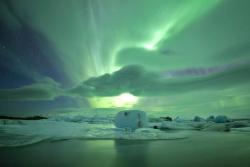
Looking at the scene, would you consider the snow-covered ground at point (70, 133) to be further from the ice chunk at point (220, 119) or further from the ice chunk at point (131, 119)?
the ice chunk at point (220, 119)

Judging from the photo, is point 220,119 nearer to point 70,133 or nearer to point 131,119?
point 131,119

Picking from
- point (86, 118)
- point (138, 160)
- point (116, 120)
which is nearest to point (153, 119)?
point (86, 118)

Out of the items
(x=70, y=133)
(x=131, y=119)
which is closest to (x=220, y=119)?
(x=131, y=119)

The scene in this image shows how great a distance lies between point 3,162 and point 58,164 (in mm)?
1036

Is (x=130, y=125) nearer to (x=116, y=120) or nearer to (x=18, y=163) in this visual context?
(x=116, y=120)

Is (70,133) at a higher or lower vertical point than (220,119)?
lower

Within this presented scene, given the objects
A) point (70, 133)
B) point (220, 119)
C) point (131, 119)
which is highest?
point (220, 119)

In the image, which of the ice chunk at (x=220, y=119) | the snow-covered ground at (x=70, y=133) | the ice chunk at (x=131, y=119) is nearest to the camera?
the snow-covered ground at (x=70, y=133)

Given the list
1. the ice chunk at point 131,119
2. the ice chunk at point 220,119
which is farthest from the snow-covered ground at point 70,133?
the ice chunk at point 220,119

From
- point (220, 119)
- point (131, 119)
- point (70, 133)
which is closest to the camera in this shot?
point (70, 133)

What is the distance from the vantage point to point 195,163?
446 cm

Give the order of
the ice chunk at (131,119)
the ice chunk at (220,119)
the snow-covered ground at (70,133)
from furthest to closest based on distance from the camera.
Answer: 1. the ice chunk at (220,119)
2. the ice chunk at (131,119)
3. the snow-covered ground at (70,133)

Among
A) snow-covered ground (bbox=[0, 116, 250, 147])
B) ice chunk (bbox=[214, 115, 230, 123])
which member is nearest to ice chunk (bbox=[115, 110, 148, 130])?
snow-covered ground (bbox=[0, 116, 250, 147])

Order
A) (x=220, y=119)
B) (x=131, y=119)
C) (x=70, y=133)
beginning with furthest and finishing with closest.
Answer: (x=220, y=119)
(x=131, y=119)
(x=70, y=133)
